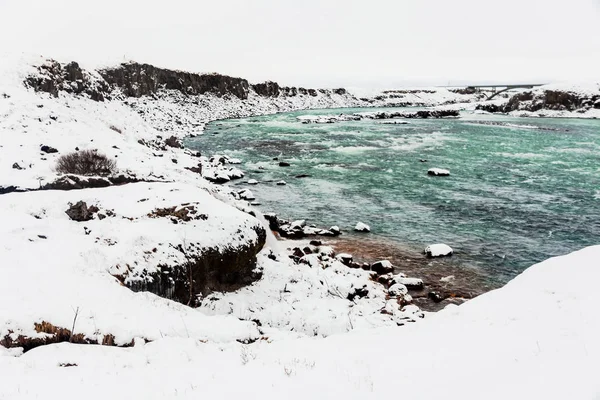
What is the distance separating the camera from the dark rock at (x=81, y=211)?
35.7 ft

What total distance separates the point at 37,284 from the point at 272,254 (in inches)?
287

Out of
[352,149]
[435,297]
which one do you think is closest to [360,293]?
[435,297]

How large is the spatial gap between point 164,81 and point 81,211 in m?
67.4

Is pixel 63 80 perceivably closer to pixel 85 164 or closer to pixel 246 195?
pixel 85 164

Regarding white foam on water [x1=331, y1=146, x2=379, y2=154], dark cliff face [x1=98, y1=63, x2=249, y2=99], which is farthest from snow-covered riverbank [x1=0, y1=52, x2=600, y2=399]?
dark cliff face [x1=98, y1=63, x2=249, y2=99]

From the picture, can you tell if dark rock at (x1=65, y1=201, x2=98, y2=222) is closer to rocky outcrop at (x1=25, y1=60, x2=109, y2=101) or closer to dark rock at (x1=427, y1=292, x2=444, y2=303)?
dark rock at (x1=427, y1=292, x2=444, y2=303)

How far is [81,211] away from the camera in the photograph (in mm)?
11016

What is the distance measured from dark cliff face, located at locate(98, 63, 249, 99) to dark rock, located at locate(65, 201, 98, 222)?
53.6 metres

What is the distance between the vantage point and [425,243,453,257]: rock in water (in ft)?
47.8

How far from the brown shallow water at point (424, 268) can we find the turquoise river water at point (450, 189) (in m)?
0.37

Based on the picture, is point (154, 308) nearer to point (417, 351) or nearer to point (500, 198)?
point (417, 351)

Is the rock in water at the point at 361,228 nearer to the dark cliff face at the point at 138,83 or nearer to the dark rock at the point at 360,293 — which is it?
the dark rock at the point at 360,293

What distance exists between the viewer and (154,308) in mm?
7801

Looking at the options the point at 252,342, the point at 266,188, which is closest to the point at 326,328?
the point at 252,342
